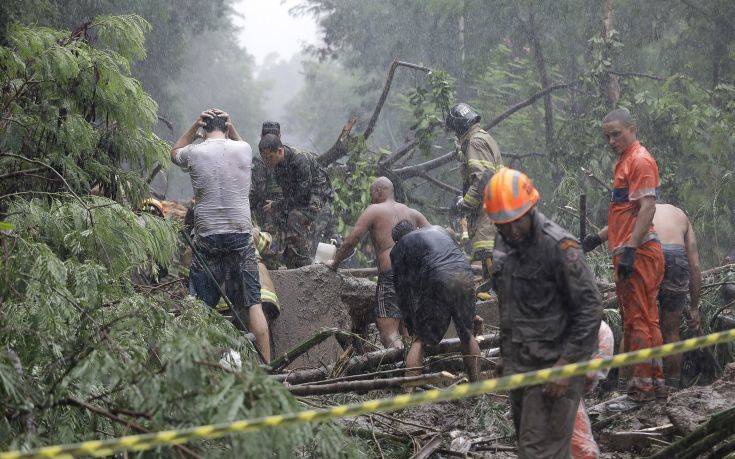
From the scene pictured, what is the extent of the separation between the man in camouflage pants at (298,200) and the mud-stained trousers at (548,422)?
4.52m

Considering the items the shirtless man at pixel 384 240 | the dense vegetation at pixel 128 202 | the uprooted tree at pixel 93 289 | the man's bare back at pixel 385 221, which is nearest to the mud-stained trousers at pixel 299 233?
the shirtless man at pixel 384 240

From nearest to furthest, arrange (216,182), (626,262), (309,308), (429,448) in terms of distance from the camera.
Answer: (429,448) < (626,262) < (216,182) < (309,308)

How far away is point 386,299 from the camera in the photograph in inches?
281

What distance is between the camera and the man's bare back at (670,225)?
608cm

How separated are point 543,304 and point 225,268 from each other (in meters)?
3.22

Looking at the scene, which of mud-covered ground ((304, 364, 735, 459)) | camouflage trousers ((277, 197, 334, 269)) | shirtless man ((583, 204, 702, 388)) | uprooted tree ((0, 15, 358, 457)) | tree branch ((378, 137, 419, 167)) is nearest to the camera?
uprooted tree ((0, 15, 358, 457))

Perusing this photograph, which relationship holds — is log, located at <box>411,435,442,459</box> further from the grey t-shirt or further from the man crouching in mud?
the grey t-shirt

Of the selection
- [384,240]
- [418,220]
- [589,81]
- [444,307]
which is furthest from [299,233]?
[589,81]

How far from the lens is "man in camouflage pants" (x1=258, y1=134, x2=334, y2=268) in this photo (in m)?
7.97

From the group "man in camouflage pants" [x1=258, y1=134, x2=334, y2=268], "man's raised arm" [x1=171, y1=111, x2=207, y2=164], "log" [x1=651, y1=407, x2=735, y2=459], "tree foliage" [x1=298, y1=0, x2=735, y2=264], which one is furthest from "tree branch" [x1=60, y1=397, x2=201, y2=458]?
"tree foliage" [x1=298, y1=0, x2=735, y2=264]

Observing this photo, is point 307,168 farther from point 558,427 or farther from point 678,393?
point 558,427

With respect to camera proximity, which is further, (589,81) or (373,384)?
(589,81)

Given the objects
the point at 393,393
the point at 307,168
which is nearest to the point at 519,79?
the point at 307,168

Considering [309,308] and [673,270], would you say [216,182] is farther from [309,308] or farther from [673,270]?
[673,270]
